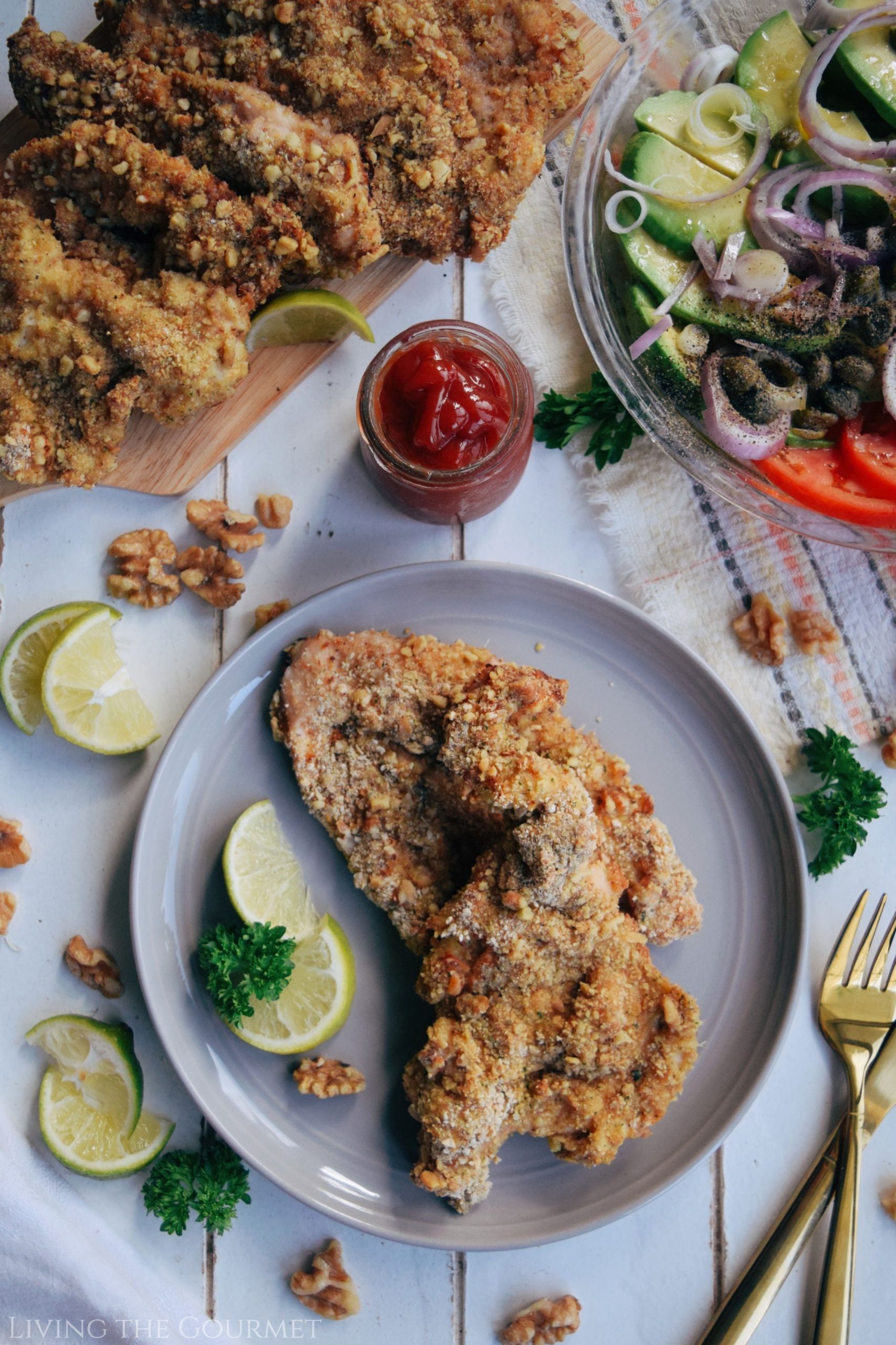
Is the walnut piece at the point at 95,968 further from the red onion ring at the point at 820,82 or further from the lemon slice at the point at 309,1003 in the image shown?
the red onion ring at the point at 820,82

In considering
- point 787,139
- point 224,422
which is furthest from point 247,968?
point 787,139

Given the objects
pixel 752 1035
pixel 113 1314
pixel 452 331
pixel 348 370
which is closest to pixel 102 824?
pixel 113 1314

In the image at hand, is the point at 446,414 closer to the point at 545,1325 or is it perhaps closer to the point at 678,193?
the point at 678,193

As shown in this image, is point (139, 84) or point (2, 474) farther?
point (2, 474)

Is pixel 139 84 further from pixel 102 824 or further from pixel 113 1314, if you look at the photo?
pixel 113 1314

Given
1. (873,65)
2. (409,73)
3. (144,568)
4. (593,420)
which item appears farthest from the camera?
(593,420)

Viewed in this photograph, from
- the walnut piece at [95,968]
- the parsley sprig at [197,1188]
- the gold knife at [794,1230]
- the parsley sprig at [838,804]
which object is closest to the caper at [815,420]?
the parsley sprig at [838,804]

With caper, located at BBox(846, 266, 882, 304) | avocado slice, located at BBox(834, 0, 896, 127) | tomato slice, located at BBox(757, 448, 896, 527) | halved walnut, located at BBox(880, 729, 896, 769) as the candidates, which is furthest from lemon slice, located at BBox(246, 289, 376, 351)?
halved walnut, located at BBox(880, 729, 896, 769)

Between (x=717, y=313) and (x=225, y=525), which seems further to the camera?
(x=225, y=525)
